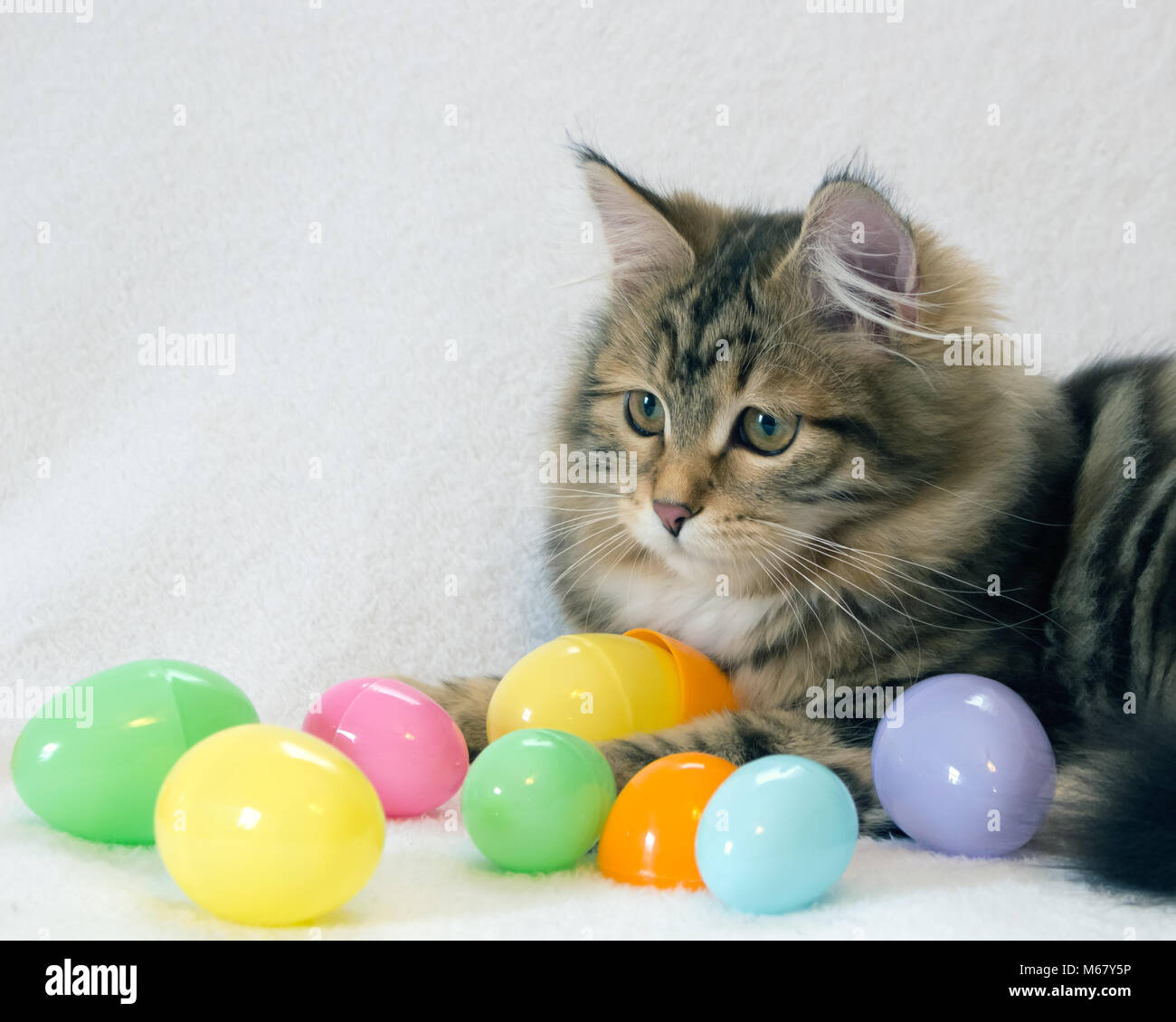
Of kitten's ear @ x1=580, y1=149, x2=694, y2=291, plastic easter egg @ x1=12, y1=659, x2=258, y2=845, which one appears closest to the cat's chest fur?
kitten's ear @ x1=580, y1=149, x2=694, y2=291

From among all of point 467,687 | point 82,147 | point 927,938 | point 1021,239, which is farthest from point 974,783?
point 82,147

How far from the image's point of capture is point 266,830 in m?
1.29

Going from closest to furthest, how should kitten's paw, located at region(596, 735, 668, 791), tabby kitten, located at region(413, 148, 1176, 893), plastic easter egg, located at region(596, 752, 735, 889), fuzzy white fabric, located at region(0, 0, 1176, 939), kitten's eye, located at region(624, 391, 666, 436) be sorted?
plastic easter egg, located at region(596, 752, 735, 889), kitten's paw, located at region(596, 735, 668, 791), tabby kitten, located at region(413, 148, 1176, 893), kitten's eye, located at region(624, 391, 666, 436), fuzzy white fabric, located at region(0, 0, 1176, 939)

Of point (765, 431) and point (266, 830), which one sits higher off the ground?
point (765, 431)

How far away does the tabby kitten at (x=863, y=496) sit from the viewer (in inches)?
71.3

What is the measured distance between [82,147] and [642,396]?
4.64 feet

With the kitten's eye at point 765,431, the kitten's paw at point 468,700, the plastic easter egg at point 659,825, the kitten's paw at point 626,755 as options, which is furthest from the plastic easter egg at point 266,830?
the kitten's eye at point 765,431

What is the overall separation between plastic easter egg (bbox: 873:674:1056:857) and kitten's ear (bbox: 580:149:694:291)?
838mm

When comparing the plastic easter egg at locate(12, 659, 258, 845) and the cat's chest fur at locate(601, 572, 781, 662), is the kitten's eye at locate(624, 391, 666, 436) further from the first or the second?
the plastic easter egg at locate(12, 659, 258, 845)

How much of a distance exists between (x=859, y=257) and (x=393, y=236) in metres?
1.16

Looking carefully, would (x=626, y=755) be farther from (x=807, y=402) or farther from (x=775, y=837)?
(x=807, y=402)

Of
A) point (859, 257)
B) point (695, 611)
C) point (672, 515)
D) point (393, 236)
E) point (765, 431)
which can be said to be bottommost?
point (695, 611)

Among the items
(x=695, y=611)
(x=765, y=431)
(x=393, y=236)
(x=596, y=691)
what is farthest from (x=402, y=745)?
(x=393, y=236)

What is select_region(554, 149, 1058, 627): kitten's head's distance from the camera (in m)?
1.81
